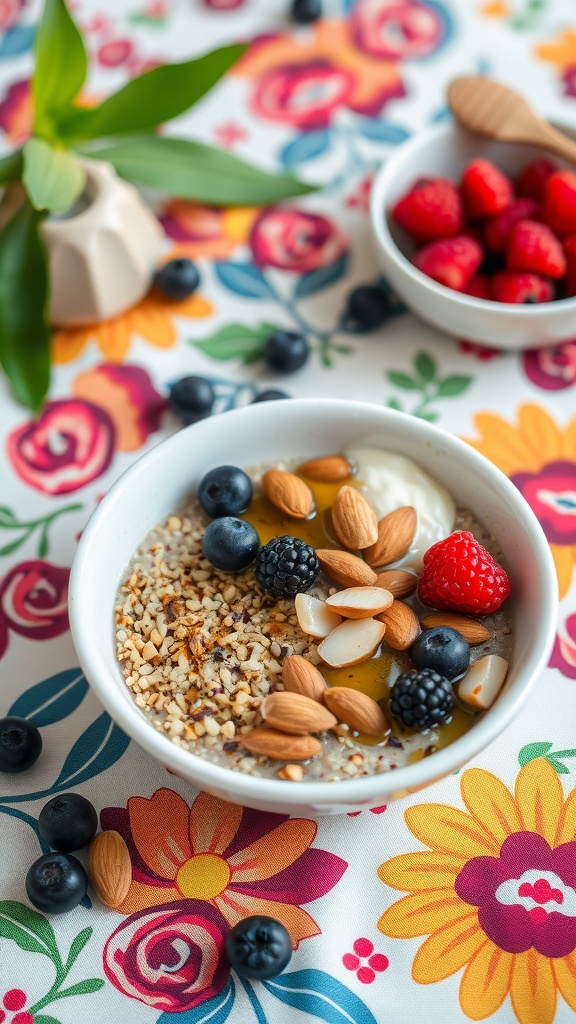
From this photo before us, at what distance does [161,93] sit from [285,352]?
481 mm

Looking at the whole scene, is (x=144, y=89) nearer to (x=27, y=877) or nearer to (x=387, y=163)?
(x=387, y=163)

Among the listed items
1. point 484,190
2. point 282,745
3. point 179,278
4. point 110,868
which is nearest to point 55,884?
point 110,868

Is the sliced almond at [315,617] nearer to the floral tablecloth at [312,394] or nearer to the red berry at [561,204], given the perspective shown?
the floral tablecloth at [312,394]

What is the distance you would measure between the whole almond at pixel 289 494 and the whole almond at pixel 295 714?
0.27 meters

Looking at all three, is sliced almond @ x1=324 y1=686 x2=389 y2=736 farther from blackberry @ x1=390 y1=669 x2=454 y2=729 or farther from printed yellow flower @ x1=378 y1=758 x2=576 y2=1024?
printed yellow flower @ x1=378 y1=758 x2=576 y2=1024

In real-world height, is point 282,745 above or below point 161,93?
below

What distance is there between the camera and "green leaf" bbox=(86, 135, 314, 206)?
157 cm

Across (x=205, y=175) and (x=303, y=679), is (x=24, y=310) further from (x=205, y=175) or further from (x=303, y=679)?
(x=303, y=679)

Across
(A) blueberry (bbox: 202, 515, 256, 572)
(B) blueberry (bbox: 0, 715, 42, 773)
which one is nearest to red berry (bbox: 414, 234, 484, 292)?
(A) blueberry (bbox: 202, 515, 256, 572)

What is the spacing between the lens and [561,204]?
→ 1.46 m

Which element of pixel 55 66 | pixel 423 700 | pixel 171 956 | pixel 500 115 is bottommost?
pixel 171 956

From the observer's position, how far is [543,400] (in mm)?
1452

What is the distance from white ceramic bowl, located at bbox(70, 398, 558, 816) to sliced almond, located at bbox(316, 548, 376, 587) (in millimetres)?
179

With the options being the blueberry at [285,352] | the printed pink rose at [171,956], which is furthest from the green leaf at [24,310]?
the printed pink rose at [171,956]
